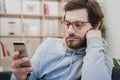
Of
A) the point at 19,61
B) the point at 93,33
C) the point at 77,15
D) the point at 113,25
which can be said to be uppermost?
the point at 77,15

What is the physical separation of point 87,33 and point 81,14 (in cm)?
12

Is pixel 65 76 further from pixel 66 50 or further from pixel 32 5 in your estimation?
pixel 32 5

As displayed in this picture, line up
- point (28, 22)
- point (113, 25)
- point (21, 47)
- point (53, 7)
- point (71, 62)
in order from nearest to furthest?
1. point (21, 47)
2. point (71, 62)
3. point (113, 25)
4. point (28, 22)
5. point (53, 7)

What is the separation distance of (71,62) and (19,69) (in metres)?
0.34

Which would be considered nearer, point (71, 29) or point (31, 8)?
point (71, 29)

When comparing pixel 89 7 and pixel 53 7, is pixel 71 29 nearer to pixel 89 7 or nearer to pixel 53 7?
pixel 89 7

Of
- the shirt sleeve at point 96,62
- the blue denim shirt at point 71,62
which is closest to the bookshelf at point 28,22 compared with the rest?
the blue denim shirt at point 71,62

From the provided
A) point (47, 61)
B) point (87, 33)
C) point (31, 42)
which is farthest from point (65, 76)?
point (31, 42)

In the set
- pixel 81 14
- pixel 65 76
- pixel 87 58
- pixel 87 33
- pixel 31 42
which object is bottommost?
pixel 31 42

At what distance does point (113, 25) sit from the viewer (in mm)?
4266

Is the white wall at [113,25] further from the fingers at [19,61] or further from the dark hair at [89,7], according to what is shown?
the fingers at [19,61]

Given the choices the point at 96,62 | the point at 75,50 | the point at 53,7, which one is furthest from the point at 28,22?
the point at 96,62

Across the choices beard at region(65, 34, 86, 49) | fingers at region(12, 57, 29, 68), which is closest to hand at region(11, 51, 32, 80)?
fingers at region(12, 57, 29, 68)

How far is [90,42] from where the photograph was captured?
1.41 m
